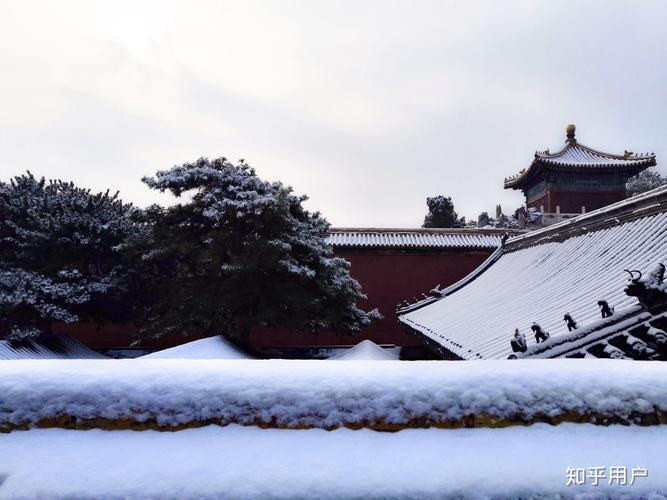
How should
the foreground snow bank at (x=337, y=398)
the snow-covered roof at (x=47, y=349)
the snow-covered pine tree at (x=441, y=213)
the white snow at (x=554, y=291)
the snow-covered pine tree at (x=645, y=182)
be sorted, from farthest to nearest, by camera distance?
the snow-covered pine tree at (x=645, y=182)
the snow-covered pine tree at (x=441, y=213)
the snow-covered roof at (x=47, y=349)
the white snow at (x=554, y=291)
the foreground snow bank at (x=337, y=398)

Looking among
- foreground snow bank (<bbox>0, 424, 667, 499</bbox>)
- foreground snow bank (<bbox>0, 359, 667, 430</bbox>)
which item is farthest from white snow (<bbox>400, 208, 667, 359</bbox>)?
foreground snow bank (<bbox>0, 424, 667, 499</bbox>)

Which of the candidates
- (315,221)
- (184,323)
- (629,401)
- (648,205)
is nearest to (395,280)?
(315,221)

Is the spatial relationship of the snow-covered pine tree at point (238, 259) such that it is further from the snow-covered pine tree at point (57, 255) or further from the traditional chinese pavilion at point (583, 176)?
the traditional chinese pavilion at point (583, 176)

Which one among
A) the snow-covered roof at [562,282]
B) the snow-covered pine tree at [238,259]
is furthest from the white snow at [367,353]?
the snow-covered roof at [562,282]

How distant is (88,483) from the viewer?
169cm

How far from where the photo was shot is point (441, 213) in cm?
2531

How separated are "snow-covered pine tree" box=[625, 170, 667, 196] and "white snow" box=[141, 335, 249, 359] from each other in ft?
128

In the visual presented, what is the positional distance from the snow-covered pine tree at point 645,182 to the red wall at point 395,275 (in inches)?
1184

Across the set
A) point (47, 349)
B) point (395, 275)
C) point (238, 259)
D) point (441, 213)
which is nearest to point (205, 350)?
point (238, 259)

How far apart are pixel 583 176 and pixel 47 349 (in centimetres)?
2065

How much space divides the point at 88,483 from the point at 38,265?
1345 centimetres

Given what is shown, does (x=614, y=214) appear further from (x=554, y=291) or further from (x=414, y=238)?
(x=414, y=238)

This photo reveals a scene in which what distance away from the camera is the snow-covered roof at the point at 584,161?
18219mm

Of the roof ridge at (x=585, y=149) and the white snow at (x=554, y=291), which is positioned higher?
the roof ridge at (x=585, y=149)
